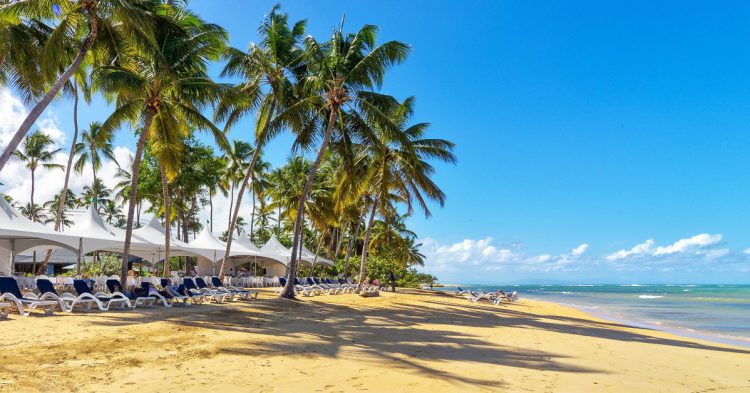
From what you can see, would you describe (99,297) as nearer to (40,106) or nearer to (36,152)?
(40,106)

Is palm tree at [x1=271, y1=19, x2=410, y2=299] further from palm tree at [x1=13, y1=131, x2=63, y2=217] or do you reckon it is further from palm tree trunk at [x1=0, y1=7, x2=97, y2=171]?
palm tree at [x1=13, y1=131, x2=63, y2=217]

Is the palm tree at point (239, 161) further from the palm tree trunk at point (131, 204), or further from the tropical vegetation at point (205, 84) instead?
the palm tree trunk at point (131, 204)

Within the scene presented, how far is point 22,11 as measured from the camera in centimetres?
1080

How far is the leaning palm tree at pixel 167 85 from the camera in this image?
13.0 meters

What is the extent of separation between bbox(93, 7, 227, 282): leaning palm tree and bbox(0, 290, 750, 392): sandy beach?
18.3ft

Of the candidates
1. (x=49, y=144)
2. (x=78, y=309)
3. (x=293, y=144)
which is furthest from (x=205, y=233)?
(x=49, y=144)

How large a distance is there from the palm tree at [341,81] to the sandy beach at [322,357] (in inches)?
256

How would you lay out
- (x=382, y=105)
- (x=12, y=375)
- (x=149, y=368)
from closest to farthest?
(x=12, y=375), (x=149, y=368), (x=382, y=105)

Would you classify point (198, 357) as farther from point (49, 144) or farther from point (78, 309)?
point (49, 144)

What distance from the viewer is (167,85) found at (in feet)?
43.8

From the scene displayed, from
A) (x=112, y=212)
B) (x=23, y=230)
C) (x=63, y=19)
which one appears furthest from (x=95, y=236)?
(x=112, y=212)

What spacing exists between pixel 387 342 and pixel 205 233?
61.4ft

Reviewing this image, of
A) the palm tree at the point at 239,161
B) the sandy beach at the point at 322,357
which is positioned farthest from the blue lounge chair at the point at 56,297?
the palm tree at the point at 239,161

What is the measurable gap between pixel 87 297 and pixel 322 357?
22.4 feet
